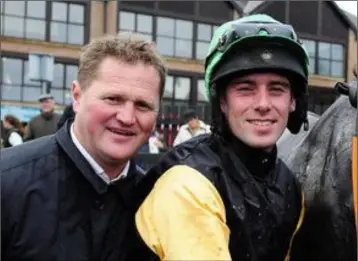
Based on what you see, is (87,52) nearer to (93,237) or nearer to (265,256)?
(93,237)

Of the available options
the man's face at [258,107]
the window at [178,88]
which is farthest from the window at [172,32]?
the man's face at [258,107]

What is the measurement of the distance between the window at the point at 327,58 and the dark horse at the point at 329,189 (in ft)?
99.9

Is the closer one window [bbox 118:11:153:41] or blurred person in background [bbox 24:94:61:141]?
blurred person in background [bbox 24:94:61:141]

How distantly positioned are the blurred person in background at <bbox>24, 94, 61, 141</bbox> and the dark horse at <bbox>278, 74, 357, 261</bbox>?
6209 millimetres

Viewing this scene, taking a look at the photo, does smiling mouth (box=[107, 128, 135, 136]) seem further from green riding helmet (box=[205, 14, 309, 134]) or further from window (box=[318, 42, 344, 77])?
window (box=[318, 42, 344, 77])

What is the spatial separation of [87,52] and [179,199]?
859mm

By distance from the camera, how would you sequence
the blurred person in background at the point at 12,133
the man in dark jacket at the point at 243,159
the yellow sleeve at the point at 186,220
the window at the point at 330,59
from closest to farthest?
the yellow sleeve at the point at 186,220 → the man in dark jacket at the point at 243,159 → the blurred person in background at the point at 12,133 → the window at the point at 330,59

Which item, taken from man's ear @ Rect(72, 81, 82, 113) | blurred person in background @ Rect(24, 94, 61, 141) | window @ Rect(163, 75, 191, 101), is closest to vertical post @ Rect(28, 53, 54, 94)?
blurred person in background @ Rect(24, 94, 61, 141)

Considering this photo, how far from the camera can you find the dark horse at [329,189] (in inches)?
77.7

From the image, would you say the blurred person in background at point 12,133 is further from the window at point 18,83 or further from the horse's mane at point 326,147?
the window at point 18,83

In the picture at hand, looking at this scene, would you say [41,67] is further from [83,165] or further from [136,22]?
[136,22]

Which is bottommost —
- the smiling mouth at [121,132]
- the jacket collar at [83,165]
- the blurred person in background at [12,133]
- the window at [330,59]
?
the blurred person in background at [12,133]

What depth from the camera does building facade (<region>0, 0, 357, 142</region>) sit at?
2612 cm

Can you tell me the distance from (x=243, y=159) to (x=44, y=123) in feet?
21.7
